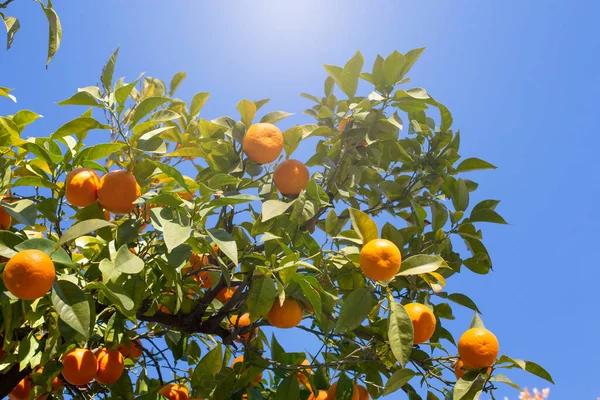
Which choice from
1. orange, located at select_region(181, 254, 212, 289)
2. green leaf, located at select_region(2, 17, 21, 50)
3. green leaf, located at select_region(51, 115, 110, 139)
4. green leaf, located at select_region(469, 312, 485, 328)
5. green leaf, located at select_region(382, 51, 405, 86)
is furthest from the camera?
orange, located at select_region(181, 254, 212, 289)

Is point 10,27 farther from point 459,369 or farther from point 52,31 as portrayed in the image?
point 459,369

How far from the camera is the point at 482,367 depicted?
4.58ft

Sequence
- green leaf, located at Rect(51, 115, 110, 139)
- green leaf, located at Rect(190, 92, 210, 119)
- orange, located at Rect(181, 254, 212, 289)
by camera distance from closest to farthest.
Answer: green leaf, located at Rect(51, 115, 110, 139), orange, located at Rect(181, 254, 212, 289), green leaf, located at Rect(190, 92, 210, 119)

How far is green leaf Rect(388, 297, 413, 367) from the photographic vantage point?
122 centimetres

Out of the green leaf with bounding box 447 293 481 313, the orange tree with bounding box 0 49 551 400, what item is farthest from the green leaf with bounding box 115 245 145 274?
the green leaf with bounding box 447 293 481 313

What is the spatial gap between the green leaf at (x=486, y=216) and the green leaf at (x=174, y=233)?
1.01 metres

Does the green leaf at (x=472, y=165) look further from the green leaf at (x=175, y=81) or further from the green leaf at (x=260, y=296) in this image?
the green leaf at (x=175, y=81)

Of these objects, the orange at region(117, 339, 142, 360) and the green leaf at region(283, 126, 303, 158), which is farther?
the orange at region(117, 339, 142, 360)

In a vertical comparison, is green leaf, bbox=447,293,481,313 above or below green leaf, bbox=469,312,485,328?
above

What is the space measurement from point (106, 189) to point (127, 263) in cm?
30

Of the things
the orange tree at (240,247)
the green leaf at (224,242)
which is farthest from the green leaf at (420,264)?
Result: the green leaf at (224,242)

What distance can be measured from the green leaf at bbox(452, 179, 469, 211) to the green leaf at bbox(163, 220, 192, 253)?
0.98 meters

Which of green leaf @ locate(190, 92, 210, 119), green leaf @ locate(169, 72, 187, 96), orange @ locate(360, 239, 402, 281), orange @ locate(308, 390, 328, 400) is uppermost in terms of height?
green leaf @ locate(169, 72, 187, 96)

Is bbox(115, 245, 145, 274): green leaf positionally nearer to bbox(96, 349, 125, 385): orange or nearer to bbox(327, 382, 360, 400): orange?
bbox(96, 349, 125, 385): orange
